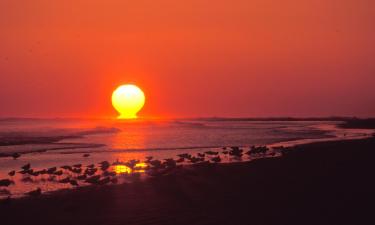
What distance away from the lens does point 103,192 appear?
18438 mm

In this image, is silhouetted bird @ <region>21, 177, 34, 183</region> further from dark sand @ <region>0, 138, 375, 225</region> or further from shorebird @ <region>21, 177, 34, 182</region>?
dark sand @ <region>0, 138, 375, 225</region>

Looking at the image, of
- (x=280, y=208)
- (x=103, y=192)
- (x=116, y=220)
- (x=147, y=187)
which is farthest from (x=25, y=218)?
(x=280, y=208)

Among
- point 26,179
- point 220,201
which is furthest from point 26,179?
point 220,201

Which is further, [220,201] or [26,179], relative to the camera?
[26,179]

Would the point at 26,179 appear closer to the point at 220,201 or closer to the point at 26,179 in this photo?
the point at 26,179

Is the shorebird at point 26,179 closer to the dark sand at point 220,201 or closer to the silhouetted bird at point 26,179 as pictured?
the silhouetted bird at point 26,179

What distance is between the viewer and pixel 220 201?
53.0 feet

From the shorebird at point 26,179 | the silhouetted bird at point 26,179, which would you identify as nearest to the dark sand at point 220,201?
the silhouetted bird at point 26,179

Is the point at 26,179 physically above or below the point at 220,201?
below

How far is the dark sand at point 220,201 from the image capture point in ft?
45.3

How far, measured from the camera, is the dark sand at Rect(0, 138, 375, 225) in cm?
1381

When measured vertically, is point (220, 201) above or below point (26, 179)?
above

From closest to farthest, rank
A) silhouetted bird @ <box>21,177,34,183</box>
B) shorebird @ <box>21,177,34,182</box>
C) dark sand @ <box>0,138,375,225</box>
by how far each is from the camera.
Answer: dark sand @ <box>0,138,375,225</box> < silhouetted bird @ <box>21,177,34,183</box> < shorebird @ <box>21,177,34,182</box>

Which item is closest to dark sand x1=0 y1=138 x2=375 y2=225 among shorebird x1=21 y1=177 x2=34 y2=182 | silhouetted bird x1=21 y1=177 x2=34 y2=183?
silhouetted bird x1=21 y1=177 x2=34 y2=183
